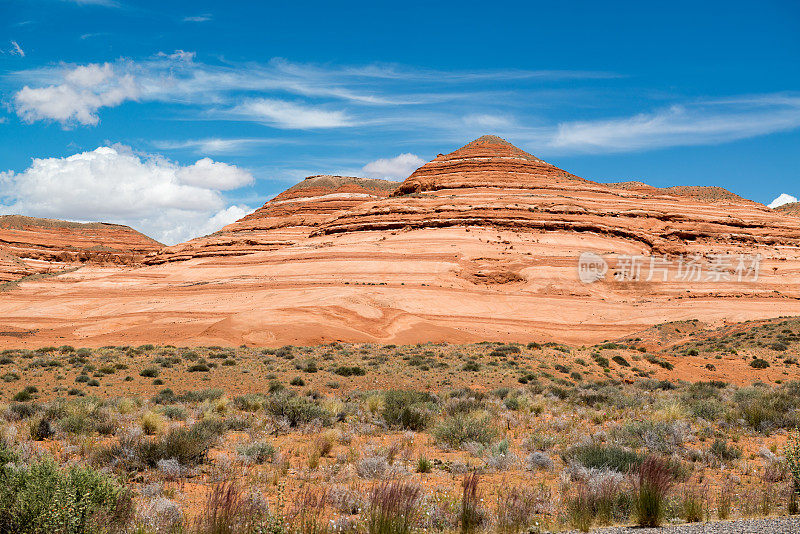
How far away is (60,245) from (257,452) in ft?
392

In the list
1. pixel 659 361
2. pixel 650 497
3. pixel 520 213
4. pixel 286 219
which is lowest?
pixel 659 361

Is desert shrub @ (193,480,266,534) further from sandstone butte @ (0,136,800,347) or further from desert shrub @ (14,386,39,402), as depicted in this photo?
sandstone butte @ (0,136,800,347)

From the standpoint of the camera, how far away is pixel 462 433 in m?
9.88

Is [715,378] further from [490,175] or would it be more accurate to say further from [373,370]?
[490,175]

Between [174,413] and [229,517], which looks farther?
[174,413]

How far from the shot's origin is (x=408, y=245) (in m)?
52.0

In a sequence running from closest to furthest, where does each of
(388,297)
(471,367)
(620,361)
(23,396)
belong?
1. (23,396)
2. (471,367)
3. (620,361)
4. (388,297)

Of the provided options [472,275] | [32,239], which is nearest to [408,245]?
[472,275]

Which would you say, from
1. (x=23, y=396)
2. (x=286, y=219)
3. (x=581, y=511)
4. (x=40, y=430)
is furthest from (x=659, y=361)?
(x=286, y=219)

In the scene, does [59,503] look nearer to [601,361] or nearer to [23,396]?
[23,396]

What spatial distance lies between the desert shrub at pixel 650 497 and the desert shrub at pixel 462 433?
3759mm

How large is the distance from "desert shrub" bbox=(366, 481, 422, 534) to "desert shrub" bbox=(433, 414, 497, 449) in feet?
13.1

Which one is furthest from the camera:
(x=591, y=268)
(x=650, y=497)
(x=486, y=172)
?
(x=486, y=172)

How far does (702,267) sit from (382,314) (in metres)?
34.2
